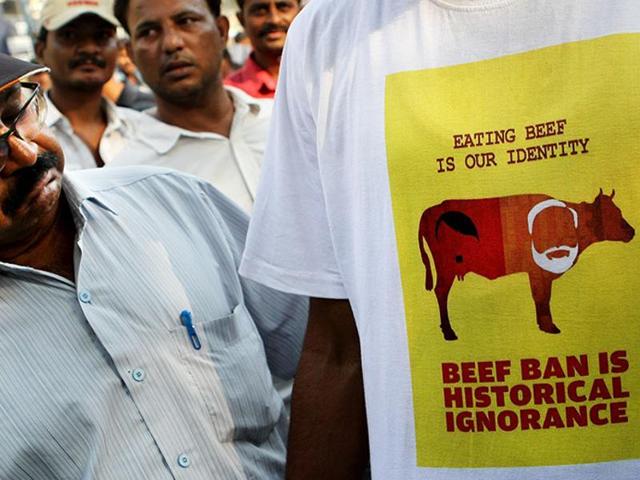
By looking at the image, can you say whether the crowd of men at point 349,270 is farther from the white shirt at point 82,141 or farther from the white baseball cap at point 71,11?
the white baseball cap at point 71,11

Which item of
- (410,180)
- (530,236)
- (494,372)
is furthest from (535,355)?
(410,180)

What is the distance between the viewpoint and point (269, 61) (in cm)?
575

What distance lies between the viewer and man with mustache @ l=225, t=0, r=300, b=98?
5.67 meters

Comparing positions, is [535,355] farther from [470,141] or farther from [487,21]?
[487,21]

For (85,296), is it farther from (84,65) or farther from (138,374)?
(84,65)

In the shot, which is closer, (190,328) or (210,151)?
(190,328)

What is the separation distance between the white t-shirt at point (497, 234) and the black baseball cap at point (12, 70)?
83 cm

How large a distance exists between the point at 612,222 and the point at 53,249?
138 cm

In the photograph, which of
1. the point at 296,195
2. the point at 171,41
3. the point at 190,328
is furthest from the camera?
the point at 171,41

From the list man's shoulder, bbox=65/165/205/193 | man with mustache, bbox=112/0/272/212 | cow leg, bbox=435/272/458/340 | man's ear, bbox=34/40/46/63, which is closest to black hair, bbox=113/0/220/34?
man with mustache, bbox=112/0/272/212

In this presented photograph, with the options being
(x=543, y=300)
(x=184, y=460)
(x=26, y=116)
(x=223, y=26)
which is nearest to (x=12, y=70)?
(x=26, y=116)

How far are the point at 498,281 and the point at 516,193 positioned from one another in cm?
15

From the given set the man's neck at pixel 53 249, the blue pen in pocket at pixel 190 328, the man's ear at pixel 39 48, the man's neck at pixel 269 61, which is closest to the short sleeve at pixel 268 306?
the blue pen in pocket at pixel 190 328

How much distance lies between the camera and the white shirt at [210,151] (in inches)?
164
